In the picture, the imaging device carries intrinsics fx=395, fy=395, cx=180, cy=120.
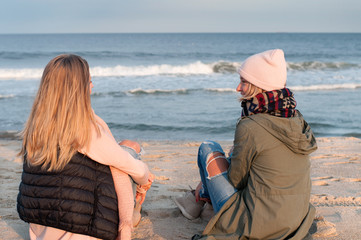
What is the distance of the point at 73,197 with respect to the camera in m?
2.31

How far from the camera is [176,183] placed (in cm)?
455

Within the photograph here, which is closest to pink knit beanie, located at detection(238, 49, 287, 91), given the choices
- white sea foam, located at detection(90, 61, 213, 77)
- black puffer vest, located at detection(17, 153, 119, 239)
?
black puffer vest, located at detection(17, 153, 119, 239)

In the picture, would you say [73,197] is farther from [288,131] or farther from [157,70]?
[157,70]

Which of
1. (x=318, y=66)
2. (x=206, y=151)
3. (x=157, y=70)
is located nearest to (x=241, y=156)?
(x=206, y=151)

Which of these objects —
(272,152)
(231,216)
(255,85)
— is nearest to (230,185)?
(231,216)

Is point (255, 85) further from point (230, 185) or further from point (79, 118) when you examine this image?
point (79, 118)

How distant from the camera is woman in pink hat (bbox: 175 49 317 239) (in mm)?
2400

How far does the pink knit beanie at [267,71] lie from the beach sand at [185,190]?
1257 mm

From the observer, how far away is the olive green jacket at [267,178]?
2.39 meters

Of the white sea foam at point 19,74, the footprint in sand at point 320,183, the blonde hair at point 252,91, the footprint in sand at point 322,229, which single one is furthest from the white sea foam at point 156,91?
the blonde hair at point 252,91

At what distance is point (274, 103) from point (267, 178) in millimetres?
464

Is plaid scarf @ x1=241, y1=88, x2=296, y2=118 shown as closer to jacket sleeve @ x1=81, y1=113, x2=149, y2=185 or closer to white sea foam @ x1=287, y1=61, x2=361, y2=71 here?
jacket sleeve @ x1=81, y1=113, x2=149, y2=185

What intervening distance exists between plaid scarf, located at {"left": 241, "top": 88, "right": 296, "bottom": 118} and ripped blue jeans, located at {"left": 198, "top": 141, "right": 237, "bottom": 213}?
47cm

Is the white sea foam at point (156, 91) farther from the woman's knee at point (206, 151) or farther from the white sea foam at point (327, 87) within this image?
the woman's knee at point (206, 151)
